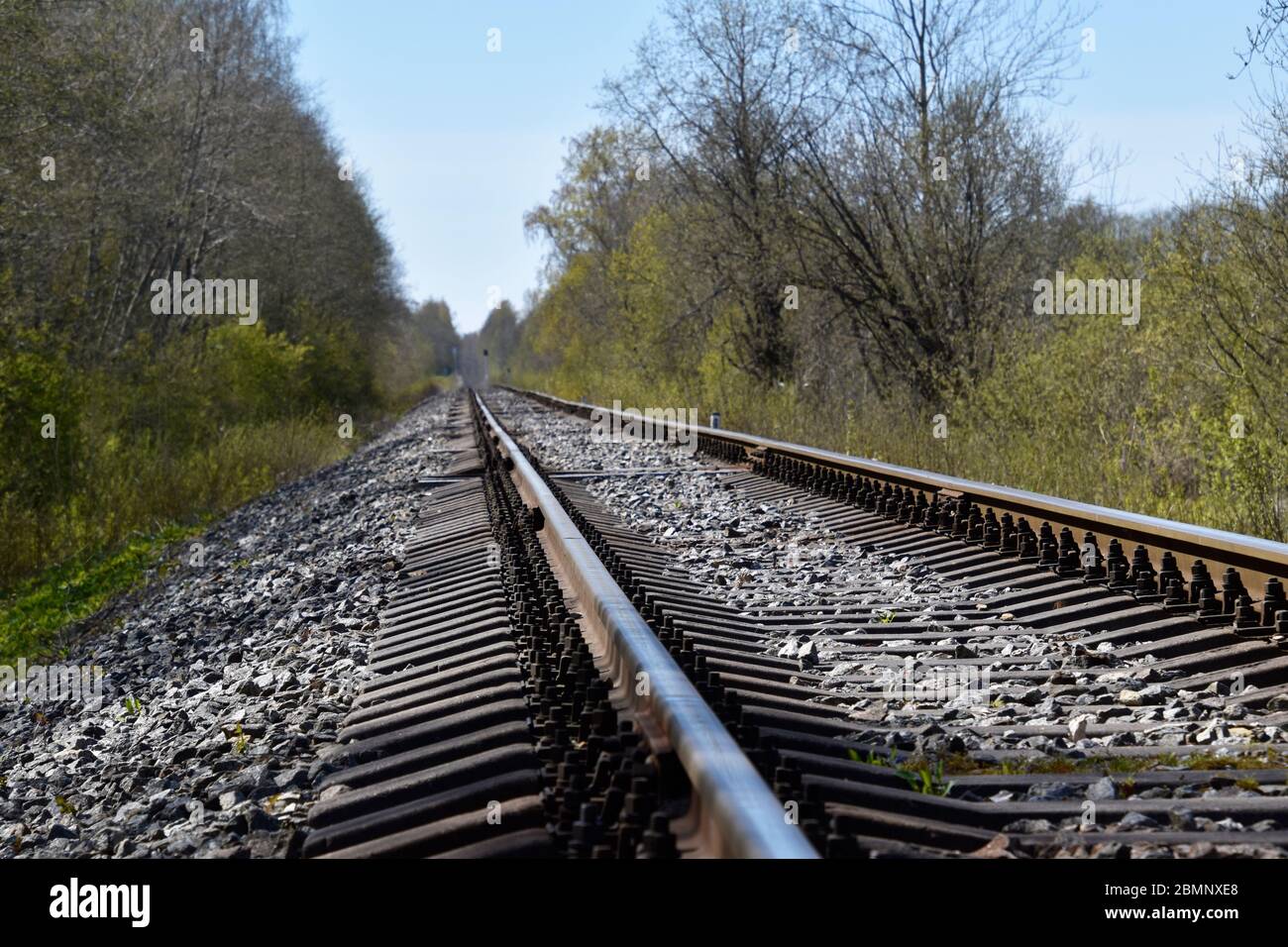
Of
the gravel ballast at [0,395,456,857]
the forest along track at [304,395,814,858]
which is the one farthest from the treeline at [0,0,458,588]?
the forest along track at [304,395,814,858]

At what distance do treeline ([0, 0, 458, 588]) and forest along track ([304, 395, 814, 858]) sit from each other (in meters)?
8.59

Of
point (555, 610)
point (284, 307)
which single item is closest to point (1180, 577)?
point (555, 610)

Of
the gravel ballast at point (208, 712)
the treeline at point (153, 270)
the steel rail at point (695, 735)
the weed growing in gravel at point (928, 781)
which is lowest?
the gravel ballast at point (208, 712)

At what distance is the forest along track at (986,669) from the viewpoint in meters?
3.04

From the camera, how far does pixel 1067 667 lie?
4.71 metres

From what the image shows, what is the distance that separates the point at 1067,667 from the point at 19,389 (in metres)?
12.1

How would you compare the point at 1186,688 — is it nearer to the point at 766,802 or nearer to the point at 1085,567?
the point at 1085,567

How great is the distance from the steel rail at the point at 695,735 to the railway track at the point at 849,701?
1cm

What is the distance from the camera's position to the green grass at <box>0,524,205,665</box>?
30.5 feet

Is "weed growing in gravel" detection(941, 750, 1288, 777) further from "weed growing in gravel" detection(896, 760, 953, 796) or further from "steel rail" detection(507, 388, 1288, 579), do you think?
"steel rail" detection(507, 388, 1288, 579)

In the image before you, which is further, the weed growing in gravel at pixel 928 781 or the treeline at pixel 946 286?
the treeline at pixel 946 286

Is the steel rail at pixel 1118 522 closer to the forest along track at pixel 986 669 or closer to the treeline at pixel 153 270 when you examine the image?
the forest along track at pixel 986 669

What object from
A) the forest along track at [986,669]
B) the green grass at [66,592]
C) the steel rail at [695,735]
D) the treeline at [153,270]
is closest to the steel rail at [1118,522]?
the forest along track at [986,669]

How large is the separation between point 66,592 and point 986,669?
8.73 metres
